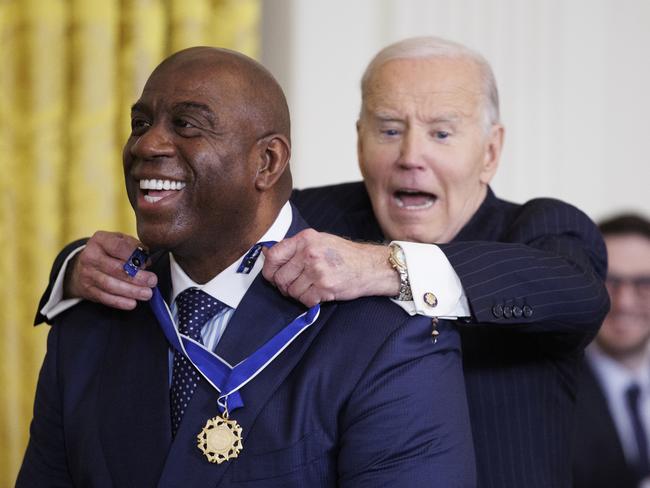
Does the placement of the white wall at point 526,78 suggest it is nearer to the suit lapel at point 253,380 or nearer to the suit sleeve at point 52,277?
the suit sleeve at point 52,277

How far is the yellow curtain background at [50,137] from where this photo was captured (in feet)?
11.3

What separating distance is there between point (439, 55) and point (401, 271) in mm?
812

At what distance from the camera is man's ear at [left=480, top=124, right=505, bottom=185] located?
103 inches

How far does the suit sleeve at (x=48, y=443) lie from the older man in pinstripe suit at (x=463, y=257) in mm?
177

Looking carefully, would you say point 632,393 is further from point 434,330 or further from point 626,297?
point 434,330

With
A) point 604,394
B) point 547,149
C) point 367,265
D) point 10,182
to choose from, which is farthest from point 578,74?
point 367,265

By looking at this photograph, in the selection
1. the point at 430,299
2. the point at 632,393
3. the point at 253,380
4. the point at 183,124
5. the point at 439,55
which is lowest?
the point at 632,393

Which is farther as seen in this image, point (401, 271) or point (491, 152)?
point (491, 152)

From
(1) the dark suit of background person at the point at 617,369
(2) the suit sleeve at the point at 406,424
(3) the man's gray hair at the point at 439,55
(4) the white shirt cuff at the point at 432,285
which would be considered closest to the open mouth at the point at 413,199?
(3) the man's gray hair at the point at 439,55

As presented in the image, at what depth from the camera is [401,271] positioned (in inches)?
75.0

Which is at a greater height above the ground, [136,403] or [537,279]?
[537,279]

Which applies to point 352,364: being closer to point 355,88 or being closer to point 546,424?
point 546,424

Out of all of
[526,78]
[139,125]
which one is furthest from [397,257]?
[526,78]

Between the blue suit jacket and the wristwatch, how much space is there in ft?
0.09
